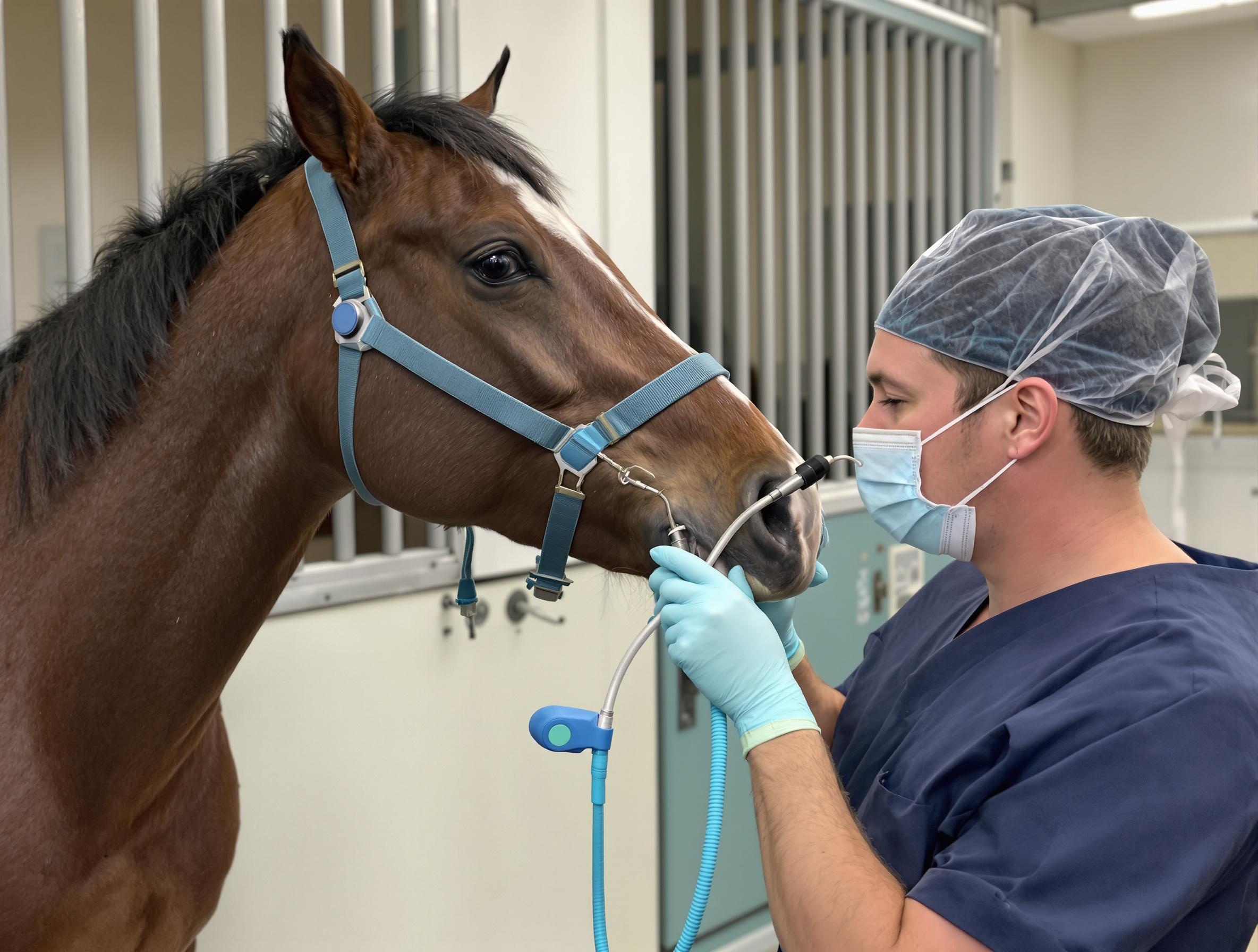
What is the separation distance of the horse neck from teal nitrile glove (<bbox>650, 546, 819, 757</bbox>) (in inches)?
15.3

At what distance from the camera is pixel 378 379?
97 cm

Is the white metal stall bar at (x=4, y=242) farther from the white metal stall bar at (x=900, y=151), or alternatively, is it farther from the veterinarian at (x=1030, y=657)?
the white metal stall bar at (x=900, y=151)

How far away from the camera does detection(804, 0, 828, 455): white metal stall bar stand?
2.48m

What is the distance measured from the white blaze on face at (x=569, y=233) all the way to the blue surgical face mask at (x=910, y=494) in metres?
0.14

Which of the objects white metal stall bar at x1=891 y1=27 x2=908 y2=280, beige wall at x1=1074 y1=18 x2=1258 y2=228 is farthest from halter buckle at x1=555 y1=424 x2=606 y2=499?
beige wall at x1=1074 y1=18 x2=1258 y2=228

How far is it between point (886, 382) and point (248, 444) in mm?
622

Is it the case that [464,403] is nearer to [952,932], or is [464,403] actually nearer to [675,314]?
[952,932]

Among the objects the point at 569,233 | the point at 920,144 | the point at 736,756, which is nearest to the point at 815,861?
the point at 569,233

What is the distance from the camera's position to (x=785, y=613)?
111 cm

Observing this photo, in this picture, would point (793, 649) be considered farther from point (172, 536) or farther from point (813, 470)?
point (172, 536)

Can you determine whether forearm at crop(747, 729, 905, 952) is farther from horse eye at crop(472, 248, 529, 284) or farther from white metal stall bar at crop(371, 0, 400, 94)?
white metal stall bar at crop(371, 0, 400, 94)

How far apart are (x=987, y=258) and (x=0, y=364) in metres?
0.99

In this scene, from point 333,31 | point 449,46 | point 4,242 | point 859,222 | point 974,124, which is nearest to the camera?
point 4,242

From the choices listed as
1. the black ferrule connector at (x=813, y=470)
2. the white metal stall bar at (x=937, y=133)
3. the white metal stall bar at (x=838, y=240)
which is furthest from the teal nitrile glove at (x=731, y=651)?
the white metal stall bar at (x=937, y=133)
